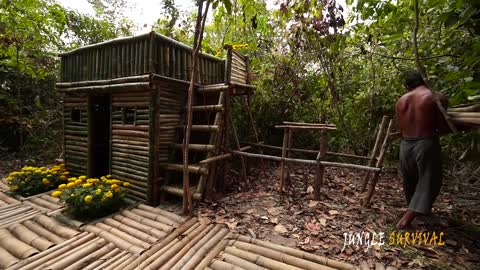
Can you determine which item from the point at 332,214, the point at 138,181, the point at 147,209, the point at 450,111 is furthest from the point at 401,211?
the point at 138,181

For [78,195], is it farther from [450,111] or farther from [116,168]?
[450,111]

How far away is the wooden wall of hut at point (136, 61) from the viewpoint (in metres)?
4.80

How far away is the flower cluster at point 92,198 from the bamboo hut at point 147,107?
490 mm

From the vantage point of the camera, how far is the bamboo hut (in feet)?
15.6

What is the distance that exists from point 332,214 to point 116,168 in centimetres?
461

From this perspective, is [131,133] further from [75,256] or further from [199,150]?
[75,256]

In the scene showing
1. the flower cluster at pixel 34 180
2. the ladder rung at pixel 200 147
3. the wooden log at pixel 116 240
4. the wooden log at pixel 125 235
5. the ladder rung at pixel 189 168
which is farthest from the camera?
the flower cluster at pixel 34 180

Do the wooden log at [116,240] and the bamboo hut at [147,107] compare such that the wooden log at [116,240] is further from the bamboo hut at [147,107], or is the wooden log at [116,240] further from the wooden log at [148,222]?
the bamboo hut at [147,107]

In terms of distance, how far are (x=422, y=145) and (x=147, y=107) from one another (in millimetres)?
4726

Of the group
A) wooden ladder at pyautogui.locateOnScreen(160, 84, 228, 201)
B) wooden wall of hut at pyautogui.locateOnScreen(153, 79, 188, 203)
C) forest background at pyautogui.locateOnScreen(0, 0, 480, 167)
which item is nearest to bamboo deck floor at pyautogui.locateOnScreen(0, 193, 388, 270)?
wooden ladder at pyautogui.locateOnScreen(160, 84, 228, 201)

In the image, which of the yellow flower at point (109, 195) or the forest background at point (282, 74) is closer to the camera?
the yellow flower at point (109, 195)

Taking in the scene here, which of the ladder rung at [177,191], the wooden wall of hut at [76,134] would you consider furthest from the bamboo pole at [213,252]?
the wooden wall of hut at [76,134]

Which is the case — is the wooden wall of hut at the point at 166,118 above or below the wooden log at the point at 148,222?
above

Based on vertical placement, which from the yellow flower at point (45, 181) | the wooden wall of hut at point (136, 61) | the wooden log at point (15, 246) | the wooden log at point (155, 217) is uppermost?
the wooden wall of hut at point (136, 61)
